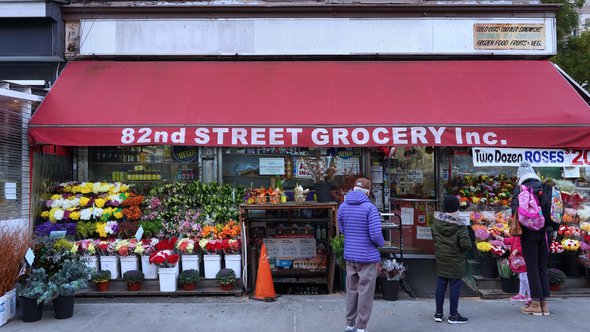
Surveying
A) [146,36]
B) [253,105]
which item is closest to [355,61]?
[253,105]

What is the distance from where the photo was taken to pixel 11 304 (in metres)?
5.92

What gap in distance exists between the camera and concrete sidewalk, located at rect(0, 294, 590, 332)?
5594mm

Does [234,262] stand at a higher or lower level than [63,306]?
higher

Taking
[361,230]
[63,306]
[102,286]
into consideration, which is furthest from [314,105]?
[63,306]

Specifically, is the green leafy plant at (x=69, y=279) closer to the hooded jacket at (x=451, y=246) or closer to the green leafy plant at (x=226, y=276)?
the green leafy plant at (x=226, y=276)

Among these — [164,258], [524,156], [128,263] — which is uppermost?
[524,156]

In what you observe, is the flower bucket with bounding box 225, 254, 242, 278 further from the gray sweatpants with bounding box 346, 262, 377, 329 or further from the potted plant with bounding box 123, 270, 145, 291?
the gray sweatpants with bounding box 346, 262, 377, 329

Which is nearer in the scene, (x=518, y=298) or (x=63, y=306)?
(x=63, y=306)

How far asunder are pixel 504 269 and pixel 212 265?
4410mm

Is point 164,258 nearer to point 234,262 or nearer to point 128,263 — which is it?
point 128,263

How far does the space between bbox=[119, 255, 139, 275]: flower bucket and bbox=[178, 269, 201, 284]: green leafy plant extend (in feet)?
2.65

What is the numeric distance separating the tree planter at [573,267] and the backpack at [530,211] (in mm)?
2115

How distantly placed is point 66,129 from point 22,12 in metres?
2.92

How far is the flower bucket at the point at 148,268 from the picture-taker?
7.18 meters
